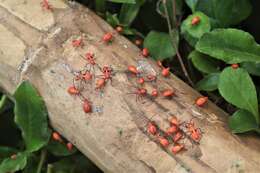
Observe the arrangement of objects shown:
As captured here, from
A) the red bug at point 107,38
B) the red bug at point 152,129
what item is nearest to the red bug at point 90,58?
the red bug at point 107,38

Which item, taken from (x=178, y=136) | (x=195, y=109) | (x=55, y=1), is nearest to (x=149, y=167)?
(x=178, y=136)

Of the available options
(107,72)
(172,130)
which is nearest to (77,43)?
(107,72)

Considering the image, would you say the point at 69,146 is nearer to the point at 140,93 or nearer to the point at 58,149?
the point at 58,149

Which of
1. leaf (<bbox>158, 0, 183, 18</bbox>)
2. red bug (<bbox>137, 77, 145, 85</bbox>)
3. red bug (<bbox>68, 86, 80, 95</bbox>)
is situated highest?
leaf (<bbox>158, 0, 183, 18</bbox>)

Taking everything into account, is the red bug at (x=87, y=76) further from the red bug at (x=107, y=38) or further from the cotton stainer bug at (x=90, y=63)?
the red bug at (x=107, y=38)

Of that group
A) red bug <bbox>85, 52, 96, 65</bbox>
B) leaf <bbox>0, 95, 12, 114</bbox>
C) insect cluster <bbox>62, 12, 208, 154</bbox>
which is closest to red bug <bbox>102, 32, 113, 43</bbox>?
insect cluster <bbox>62, 12, 208, 154</bbox>

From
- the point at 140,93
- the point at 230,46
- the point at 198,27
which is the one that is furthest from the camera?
the point at 198,27

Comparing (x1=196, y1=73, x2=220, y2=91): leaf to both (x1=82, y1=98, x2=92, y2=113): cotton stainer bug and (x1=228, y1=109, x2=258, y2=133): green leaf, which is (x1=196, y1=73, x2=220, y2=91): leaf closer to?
(x1=228, y1=109, x2=258, y2=133): green leaf
